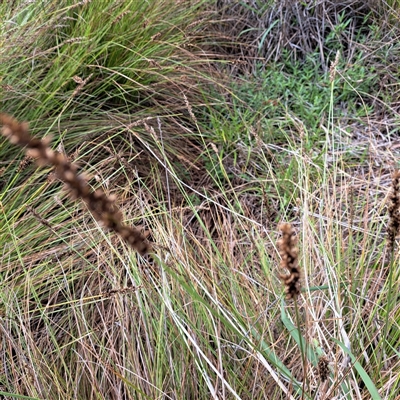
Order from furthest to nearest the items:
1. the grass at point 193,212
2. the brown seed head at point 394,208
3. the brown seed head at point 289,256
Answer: the grass at point 193,212, the brown seed head at point 394,208, the brown seed head at point 289,256

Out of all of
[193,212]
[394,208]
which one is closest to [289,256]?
[394,208]

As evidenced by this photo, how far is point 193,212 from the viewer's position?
5.71 ft

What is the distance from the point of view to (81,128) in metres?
1.86

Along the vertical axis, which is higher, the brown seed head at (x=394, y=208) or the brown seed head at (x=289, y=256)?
the brown seed head at (x=289, y=256)

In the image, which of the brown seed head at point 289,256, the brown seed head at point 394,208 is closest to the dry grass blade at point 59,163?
the brown seed head at point 289,256

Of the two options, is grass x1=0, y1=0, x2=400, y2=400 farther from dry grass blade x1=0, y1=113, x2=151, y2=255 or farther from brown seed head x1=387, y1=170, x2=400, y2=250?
dry grass blade x1=0, y1=113, x2=151, y2=255

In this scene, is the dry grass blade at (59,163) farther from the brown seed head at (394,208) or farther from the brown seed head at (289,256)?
the brown seed head at (394,208)

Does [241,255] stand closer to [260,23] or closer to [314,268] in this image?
[314,268]

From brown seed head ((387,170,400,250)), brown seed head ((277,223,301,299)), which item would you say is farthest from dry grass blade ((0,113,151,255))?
brown seed head ((387,170,400,250))

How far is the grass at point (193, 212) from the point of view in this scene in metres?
1.16

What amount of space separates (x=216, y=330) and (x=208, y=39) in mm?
1740

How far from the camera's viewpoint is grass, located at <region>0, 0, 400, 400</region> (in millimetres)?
1161

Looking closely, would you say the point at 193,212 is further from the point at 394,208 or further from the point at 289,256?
the point at 289,256

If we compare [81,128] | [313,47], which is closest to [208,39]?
[313,47]
